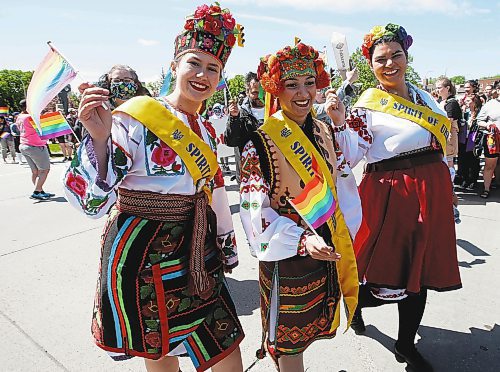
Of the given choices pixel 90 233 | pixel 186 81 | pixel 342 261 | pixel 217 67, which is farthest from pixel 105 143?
pixel 90 233

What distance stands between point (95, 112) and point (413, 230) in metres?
1.77

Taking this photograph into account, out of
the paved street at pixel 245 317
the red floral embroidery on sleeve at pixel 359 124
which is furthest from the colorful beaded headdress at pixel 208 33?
the paved street at pixel 245 317

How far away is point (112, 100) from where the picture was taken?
2078 millimetres

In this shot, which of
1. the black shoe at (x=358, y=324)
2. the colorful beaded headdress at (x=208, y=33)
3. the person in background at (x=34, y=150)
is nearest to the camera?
the colorful beaded headdress at (x=208, y=33)

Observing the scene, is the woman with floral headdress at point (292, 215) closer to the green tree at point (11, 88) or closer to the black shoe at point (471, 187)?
the black shoe at point (471, 187)

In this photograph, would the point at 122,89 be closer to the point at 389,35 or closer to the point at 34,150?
the point at 389,35

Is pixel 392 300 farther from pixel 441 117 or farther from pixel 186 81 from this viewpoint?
pixel 186 81

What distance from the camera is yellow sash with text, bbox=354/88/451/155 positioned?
2234 mm

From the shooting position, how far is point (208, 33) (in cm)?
165

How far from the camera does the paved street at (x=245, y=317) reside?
2.45 meters

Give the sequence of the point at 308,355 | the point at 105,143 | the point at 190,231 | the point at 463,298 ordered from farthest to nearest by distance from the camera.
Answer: the point at 463,298, the point at 308,355, the point at 190,231, the point at 105,143

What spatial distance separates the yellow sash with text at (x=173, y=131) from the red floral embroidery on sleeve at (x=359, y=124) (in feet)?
3.34

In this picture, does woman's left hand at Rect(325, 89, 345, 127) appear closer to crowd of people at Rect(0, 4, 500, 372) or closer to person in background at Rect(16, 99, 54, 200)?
crowd of people at Rect(0, 4, 500, 372)

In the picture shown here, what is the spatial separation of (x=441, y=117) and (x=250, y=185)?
4.18 feet
